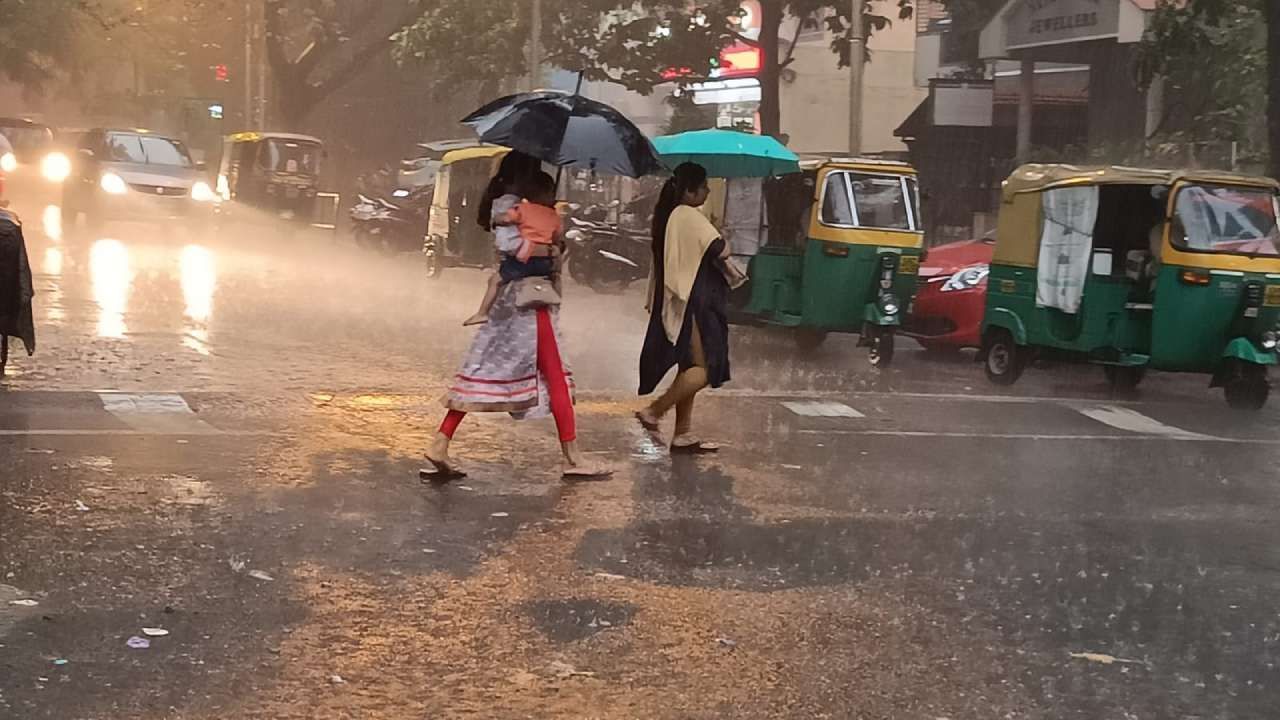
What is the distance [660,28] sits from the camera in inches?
1208

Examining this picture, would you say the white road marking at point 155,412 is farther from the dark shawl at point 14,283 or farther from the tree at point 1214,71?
the tree at point 1214,71

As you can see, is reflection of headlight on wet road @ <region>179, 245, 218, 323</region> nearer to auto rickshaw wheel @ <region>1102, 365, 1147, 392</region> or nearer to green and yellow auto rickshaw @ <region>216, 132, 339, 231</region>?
green and yellow auto rickshaw @ <region>216, 132, 339, 231</region>

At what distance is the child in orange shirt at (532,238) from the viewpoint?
879 cm

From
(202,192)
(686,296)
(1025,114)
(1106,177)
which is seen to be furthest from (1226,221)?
(202,192)

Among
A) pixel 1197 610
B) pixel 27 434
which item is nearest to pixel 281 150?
pixel 27 434

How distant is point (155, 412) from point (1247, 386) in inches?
345

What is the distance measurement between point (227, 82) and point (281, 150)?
27864 millimetres

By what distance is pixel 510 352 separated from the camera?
8.86 metres

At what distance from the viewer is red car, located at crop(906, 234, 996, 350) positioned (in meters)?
16.9

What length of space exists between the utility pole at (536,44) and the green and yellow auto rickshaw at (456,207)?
4864 mm

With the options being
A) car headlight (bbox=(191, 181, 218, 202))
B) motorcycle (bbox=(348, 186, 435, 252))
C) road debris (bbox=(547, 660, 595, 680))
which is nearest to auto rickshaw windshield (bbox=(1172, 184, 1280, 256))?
road debris (bbox=(547, 660, 595, 680))

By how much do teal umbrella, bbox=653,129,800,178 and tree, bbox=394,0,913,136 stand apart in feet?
41.0

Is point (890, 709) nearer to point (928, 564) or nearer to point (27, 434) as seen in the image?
point (928, 564)

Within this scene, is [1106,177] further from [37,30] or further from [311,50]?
[37,30]
